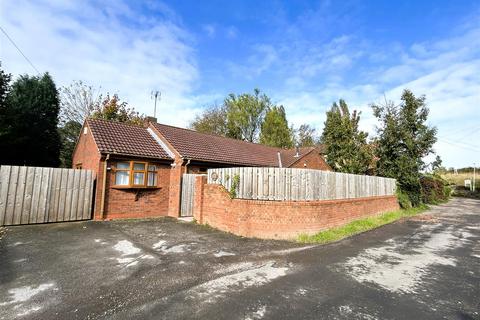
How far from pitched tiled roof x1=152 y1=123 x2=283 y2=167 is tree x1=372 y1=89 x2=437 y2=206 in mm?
8504

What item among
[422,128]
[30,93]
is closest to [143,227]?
[422,128]

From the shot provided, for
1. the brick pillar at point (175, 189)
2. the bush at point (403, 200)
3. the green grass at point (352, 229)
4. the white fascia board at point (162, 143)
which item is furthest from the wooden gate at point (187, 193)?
the bush at point (403, 200)

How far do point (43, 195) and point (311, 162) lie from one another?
2043 cm

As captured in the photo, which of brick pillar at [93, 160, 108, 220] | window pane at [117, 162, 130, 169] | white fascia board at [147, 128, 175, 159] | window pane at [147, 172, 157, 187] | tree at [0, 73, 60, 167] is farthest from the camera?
tree at [0, 73, 60, 167]

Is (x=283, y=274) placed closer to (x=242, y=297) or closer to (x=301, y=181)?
(x=242, y=297)

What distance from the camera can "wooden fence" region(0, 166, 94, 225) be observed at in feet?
32.4

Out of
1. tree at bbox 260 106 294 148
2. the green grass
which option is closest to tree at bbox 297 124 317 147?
tree at bbox 260 106 294 148

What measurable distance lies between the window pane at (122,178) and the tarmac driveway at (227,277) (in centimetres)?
359

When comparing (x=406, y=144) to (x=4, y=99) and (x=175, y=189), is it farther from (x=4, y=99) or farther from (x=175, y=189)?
(x=4, y=99)

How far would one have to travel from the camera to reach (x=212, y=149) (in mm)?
16922

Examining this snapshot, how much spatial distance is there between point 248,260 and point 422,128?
19.2 m

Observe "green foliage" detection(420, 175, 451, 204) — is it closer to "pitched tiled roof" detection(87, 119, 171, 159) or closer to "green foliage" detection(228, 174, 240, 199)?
"green foliage" detection(228, 174, 240, 199)

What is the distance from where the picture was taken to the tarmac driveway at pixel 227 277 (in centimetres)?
414

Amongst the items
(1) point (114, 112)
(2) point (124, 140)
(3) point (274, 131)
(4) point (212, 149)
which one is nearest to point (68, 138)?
(1) point (114, 112)
